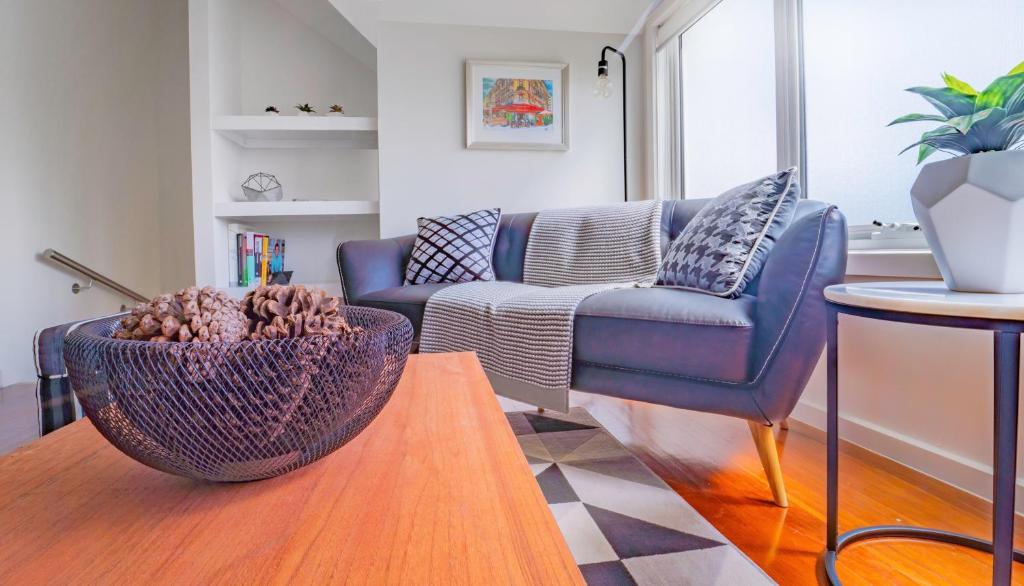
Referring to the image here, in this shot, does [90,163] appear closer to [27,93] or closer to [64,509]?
[27,93]

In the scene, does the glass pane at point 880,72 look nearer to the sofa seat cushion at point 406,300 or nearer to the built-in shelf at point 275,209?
the sofa seat cushion at point 406,300

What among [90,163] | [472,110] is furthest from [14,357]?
[472,110]

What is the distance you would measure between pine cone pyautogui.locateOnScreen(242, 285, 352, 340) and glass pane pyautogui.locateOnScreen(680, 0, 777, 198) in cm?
221

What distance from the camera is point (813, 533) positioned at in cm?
107

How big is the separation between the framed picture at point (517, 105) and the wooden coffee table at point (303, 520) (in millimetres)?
2850

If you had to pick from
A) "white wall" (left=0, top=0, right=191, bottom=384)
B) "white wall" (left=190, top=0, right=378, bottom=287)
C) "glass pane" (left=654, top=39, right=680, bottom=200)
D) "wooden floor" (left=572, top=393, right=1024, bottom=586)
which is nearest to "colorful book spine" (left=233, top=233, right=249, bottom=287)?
"white wall" (left=190, top=0, right=378, bottom=287)

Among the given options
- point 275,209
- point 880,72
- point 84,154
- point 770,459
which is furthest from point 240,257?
point 880,72

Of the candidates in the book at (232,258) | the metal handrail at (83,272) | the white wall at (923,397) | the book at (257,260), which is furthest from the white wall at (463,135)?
the white wall at (923,397)

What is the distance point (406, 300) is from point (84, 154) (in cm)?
241

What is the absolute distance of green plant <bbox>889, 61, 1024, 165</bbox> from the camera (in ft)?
2.60

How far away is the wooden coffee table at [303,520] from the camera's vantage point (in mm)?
286

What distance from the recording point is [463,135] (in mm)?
3137

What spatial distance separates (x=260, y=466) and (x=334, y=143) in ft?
11.0

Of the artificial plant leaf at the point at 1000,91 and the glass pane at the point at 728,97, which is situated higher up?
the glass pane at the point at 728,97
